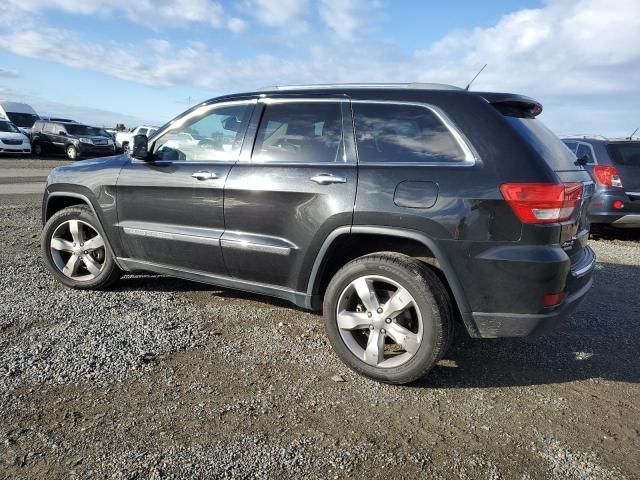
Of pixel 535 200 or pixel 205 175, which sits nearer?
pixel 535 200

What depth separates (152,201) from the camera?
4.15 m

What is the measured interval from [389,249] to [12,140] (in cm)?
2390

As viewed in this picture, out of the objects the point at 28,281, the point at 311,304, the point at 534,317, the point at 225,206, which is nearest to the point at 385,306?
the point at 311,304

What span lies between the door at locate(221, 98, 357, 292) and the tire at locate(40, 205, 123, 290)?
4.91ft

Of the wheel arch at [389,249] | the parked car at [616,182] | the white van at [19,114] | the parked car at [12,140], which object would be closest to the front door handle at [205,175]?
the wheel arch at [389,249]

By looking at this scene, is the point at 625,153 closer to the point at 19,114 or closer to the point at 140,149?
the point at 140,149

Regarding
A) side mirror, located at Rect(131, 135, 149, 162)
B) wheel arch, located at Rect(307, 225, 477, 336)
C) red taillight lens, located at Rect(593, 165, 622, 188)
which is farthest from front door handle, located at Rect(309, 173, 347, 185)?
red taillight lens, located at Rect(593, 165, 622, 188)

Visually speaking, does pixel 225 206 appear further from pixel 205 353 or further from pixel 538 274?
pixel 538 274

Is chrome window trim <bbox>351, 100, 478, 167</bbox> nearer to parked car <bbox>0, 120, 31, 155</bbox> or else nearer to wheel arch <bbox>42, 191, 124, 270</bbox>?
wheel arch <bbox>42, 191, 124, 270</bbox>

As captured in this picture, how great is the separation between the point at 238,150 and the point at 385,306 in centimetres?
161

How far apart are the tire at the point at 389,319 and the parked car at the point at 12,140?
23628 mm

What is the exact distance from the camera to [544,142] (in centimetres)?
316

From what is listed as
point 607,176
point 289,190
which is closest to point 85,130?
point 607,176

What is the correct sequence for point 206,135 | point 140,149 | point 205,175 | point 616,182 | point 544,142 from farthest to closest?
point 616,182
point 140,149
point 206,135
point 205,175
point 544,142
